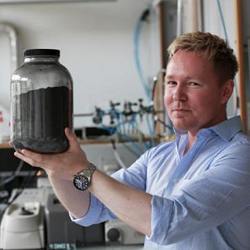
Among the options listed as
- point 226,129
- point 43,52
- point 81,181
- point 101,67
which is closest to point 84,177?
point 81,181

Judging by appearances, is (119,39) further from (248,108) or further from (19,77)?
(19,77)

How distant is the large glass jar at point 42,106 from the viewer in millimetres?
1116

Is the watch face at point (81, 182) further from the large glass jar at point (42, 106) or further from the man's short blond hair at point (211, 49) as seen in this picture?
the man's short blond hair at point (211, 49)

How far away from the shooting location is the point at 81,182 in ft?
3.66

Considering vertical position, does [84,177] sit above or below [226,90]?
below

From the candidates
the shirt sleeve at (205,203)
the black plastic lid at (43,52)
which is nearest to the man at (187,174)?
the shirt sleeve at (205,203)

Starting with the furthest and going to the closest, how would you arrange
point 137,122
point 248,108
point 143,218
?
1. point 137,122
2. point 248,108
3. point 143,218

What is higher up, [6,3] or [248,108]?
[6,3]

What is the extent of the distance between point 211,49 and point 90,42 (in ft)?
9.77

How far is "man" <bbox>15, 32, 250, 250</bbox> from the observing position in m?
1.08

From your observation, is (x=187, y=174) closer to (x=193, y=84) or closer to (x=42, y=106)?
(x=193, y=84)

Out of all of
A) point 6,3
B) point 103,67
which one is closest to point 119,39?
point 103,67

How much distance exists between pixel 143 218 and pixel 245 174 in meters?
0.27

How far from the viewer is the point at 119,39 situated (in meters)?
4.15
